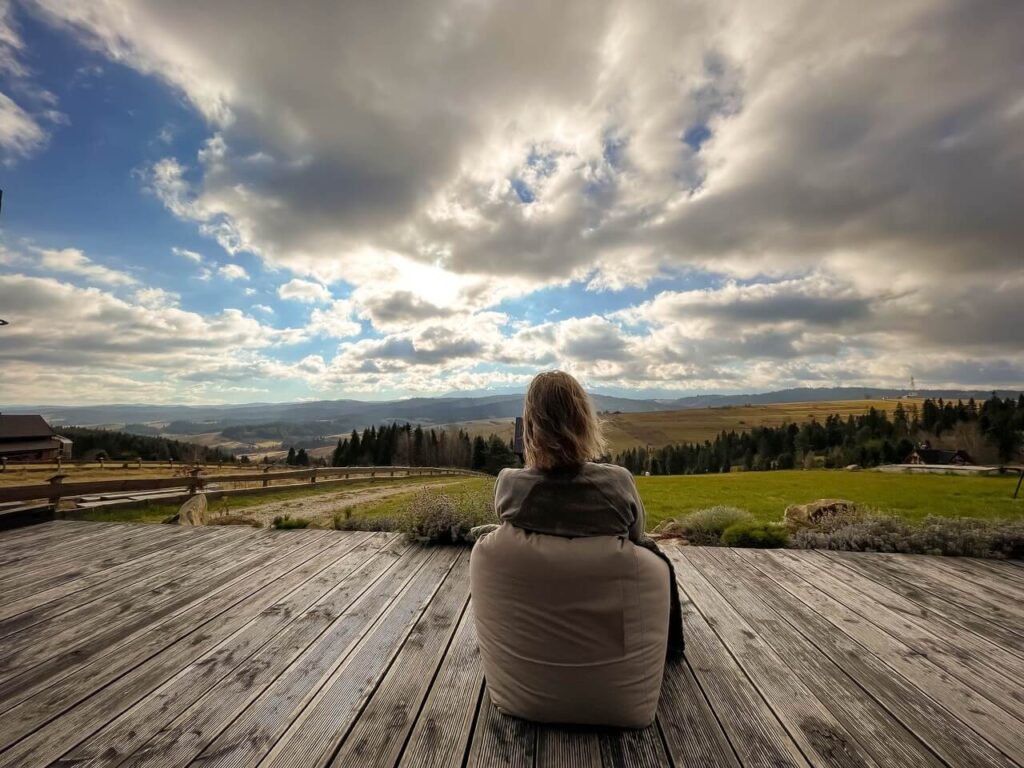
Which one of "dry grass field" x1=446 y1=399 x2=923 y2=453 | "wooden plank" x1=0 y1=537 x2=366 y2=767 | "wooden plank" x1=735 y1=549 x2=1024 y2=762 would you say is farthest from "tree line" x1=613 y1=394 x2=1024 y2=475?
"dry grass field" x1=446 y1=399 x2=923 y2=453

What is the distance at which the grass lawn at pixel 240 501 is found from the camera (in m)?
9.96

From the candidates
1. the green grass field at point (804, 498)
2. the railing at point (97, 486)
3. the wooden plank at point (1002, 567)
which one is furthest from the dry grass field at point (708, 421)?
the wooden plank at point (1002, 567)

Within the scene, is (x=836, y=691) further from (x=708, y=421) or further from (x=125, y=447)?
(x=708, y=421)

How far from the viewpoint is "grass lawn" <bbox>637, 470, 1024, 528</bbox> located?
9.33 metres

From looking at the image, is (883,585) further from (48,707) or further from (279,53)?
(279,53)

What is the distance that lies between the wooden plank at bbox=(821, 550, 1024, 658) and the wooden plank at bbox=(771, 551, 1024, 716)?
0.11 metres

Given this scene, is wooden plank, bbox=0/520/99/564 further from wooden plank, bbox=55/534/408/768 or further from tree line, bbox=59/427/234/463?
tree line, bbox=59/427/234/463

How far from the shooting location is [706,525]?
5.97 meters

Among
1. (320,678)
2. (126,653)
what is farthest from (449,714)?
(126,653)

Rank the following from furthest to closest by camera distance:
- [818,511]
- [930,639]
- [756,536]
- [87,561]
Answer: [818,511] < [756,536] < [87,561] < [930,639]

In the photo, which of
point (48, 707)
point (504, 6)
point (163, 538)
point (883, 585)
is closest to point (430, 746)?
point (48, 707)

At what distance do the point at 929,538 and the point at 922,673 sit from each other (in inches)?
143

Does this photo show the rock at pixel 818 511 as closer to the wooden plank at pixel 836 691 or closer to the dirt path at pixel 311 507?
the wooden plank at pixel 836 691

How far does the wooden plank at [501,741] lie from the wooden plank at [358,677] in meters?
0.58
